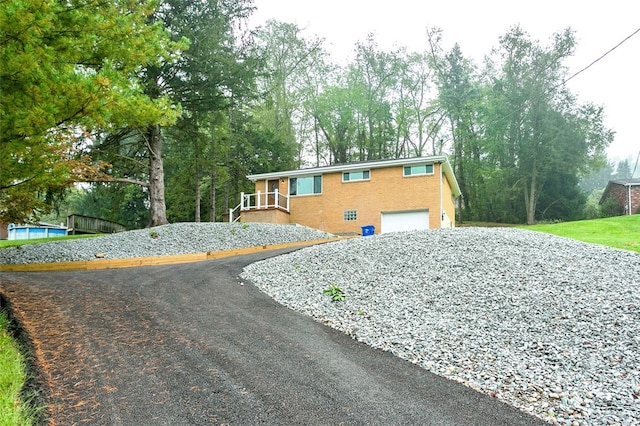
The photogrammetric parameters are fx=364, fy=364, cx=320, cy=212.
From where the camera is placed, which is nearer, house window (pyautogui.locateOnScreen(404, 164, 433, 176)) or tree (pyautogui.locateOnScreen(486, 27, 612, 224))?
A: house window (pyautogui.locateOnScreen(404, 164, 433, 176))

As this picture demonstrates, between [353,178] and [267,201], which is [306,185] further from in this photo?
[353,178]

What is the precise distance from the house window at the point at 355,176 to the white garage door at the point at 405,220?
7.57 feet

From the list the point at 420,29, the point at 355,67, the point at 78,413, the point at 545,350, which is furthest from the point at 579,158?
the point at 78,413

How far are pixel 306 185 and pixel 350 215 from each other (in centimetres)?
324

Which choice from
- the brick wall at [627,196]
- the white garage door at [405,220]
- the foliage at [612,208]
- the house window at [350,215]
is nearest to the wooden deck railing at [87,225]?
the house window at [350,215]

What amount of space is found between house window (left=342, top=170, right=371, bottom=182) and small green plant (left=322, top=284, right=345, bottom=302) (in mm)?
13458

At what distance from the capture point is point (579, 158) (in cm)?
2650

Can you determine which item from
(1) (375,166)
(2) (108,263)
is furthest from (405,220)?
(2) (108,263)

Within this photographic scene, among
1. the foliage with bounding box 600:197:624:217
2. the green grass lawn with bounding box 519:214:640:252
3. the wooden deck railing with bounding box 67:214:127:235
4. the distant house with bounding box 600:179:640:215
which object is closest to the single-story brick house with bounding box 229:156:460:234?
the green grass lawn with bounding box 519:214:640:252

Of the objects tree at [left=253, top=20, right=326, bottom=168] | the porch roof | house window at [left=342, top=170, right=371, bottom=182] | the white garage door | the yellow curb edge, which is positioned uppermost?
tree at [left=253, top=20, right=326, bottom=168]

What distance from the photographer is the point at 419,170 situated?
60.4 ft

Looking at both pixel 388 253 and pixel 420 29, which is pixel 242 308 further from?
pixel 420 29

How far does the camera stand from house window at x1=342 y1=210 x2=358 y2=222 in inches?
766

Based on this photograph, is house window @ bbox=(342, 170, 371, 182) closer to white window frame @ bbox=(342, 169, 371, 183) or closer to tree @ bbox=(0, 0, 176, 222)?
white window frame @ bbox=(342, 169, 371, 183)
